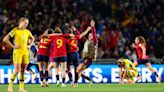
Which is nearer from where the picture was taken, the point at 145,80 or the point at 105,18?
the point at 145,80

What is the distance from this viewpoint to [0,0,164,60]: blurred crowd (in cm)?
3469

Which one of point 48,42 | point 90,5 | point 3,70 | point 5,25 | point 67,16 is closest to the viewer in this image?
point 48,42

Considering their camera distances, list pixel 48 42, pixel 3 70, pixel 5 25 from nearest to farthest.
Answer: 1. pixel 48 42
2. pixel 3 70
3. pixel 5 25

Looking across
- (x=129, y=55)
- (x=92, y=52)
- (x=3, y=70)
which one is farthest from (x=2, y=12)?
(x=92, y=52)

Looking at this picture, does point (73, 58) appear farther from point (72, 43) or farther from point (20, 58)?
point (20, 58)

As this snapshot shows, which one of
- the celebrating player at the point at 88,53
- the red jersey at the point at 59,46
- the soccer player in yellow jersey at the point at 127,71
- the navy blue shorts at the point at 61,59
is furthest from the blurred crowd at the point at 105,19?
the navy blue shorts at the point at 61,59

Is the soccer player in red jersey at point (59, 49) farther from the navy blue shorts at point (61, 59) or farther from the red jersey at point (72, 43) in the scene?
the red jersey at point (72, 43)

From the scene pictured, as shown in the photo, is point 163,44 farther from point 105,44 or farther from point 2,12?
point 2,12

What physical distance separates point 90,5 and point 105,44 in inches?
157

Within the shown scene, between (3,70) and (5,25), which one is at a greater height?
(5,25)

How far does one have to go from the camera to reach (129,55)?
113 ft

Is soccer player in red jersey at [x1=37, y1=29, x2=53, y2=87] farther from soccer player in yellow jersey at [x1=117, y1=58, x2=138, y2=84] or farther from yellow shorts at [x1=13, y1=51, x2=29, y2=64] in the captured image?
yellow shorts at [x1=13, y1=51, x2=29, y2=64]

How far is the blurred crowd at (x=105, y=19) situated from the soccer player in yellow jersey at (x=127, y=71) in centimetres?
456

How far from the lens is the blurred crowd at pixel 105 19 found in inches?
1366
